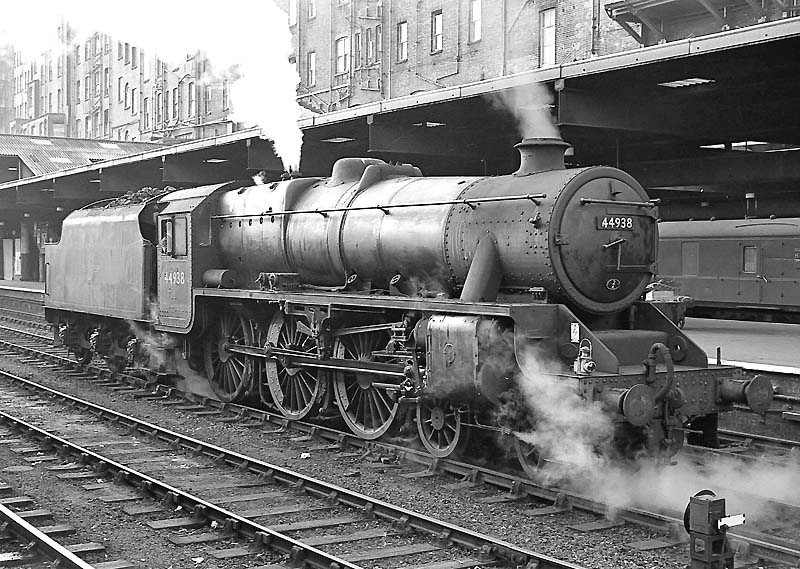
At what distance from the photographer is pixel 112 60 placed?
53.3 meters

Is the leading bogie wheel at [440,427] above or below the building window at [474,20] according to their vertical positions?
below

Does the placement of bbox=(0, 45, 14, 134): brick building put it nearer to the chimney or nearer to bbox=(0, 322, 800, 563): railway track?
bbox=(0, 322, 800, 563): railway track

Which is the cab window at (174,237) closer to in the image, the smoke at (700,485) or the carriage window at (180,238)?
the carriage window at (180,238)

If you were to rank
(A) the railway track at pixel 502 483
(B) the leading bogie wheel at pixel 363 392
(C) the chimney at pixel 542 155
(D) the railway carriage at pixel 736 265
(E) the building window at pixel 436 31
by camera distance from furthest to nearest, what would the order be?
(E) the building window at pixel 436 31 < (D) the railway carriage at pixel 736 265 < (B) the leading bogie wheel at pixel 363 392 < (C) the chimney at pixel 542 155 < (A) the railway track at pixel 502 483

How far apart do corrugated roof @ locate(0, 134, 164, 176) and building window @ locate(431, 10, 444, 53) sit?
15612 mm

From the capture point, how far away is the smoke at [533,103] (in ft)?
39.0

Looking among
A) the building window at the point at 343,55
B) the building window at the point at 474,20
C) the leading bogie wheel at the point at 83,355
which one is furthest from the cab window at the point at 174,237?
the building window at the point at 343,55

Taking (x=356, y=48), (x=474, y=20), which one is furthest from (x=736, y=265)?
(x=356, y=48)

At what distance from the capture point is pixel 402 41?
1319 inches

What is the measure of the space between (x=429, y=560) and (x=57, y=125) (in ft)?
203

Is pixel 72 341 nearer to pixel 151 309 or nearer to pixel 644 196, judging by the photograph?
pixel 151 309

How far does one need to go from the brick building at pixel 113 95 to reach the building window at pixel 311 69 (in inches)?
144

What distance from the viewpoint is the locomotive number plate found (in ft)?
26.6

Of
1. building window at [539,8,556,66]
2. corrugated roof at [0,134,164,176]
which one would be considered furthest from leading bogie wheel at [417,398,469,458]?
corrugated roof at [0,134,164,176]
